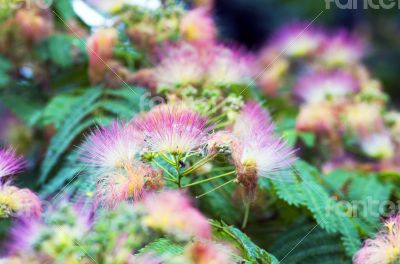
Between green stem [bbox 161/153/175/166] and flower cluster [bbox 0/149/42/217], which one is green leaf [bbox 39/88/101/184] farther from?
green stem [bbox 161/153/175/166]

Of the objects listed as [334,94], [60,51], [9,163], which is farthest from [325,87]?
[9,163]

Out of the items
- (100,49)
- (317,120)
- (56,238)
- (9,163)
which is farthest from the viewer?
(317,120)

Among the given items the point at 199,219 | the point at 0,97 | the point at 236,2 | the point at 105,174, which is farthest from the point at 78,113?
the point at 236,2

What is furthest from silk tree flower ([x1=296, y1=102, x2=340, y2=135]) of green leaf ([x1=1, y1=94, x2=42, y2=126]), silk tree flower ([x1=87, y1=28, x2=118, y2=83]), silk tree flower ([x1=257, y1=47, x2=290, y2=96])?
green leaf ([x1=1, y1=94, x2=42, y2=126])

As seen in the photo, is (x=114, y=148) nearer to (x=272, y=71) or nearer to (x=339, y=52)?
(x=272, y=71)

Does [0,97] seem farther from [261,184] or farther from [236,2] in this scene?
[236,2]

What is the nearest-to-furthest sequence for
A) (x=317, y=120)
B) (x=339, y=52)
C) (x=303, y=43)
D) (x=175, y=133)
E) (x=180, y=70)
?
(x=175, y=133) → (x=180, y=70) → (x=317, y=120) → (x=339, y=52) → (x=303, y=43)
